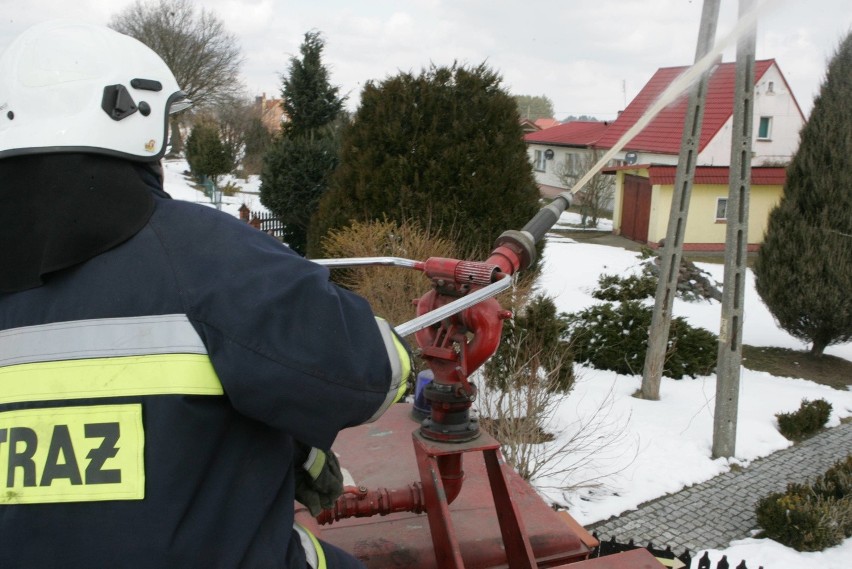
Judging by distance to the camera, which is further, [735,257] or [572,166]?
[572,166]

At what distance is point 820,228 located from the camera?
30.7ft

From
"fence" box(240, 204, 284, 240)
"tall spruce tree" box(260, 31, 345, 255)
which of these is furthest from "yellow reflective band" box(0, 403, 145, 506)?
"fence" box(240, 204, 284, 240)

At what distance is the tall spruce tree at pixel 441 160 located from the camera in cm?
834

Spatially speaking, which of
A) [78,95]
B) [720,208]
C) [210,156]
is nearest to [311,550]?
[78,95]

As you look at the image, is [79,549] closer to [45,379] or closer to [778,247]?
[45,379]

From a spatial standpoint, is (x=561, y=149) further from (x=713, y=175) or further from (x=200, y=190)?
(x=200, y=190)

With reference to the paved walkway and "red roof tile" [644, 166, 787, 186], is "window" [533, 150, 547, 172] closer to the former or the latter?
"red roof tile" [644, 166, 787, 186]

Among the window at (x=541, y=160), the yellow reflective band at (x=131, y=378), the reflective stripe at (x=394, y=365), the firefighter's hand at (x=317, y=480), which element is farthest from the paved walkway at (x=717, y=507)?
the window at (x=541, y=160)

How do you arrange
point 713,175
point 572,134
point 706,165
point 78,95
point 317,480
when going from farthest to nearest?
point 572,134 → point 706,165 → point 713,175 → point 317,480 → point 78,95

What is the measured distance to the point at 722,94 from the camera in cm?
1641

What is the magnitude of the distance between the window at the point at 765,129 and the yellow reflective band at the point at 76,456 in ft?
73.8

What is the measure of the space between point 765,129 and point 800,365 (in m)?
13.4

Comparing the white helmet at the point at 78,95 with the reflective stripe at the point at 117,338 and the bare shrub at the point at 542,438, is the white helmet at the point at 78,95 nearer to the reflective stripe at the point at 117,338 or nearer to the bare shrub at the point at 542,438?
the reflective stripe at the point at 117,338

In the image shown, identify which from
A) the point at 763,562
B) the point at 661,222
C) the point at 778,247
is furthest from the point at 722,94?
the point at 763,562
